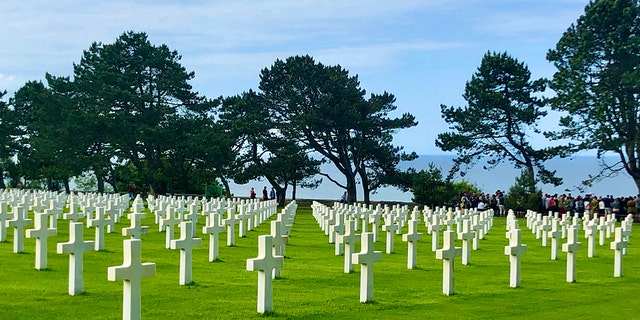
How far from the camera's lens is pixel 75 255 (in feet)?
32.6

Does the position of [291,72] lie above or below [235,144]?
above

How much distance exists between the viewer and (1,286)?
10148mm

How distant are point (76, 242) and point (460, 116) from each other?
3831 cm

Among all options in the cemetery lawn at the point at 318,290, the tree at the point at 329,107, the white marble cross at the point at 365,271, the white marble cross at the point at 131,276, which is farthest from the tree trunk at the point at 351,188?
the white marble cross at the point at 131,276

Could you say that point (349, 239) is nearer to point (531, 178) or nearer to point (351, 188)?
point (531, 178)

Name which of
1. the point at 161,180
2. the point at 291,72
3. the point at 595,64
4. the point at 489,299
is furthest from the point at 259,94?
the point at 489,299

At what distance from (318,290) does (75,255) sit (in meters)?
3.09

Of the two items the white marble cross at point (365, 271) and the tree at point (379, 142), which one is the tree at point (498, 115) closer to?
the tree at point (379, 142)

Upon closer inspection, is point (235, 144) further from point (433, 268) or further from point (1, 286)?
point (1, 286)

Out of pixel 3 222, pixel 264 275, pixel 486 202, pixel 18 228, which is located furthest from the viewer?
pixel 486 202

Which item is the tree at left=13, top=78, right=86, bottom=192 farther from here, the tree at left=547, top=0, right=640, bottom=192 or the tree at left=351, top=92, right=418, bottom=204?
the tree at left=547, top=0, right=640, bottom=192

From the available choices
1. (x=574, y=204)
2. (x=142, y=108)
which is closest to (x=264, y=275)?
(x=574, y=204)

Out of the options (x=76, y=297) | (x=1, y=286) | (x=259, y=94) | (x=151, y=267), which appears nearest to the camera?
(x=151, y=267)

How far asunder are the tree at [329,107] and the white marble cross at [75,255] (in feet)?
120
